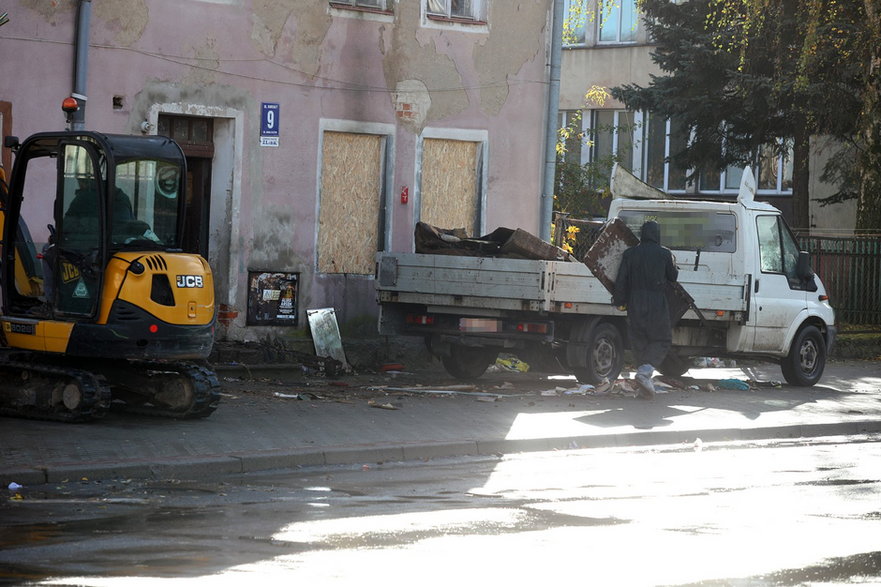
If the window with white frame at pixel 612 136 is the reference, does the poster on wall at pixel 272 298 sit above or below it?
below

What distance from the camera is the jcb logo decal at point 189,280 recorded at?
13492 mm

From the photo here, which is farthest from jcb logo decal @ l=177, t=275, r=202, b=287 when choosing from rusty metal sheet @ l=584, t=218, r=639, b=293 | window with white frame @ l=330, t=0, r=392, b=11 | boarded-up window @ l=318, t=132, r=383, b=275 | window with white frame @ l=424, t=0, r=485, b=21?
window with white frame @ l=424, t=0, r=485, b=21

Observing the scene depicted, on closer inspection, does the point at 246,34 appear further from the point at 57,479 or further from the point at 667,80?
the point at 667,80

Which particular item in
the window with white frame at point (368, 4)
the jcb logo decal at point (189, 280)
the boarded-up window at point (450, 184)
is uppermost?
the window with white frame at point (368, 4)

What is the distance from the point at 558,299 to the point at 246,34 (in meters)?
5.71

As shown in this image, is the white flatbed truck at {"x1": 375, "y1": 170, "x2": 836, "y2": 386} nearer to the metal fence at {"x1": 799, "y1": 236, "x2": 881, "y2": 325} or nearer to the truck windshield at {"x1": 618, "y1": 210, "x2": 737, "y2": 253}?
the truck windshield at {"x1": 618, "y1": 210, "x2": 737, "y2": 253}

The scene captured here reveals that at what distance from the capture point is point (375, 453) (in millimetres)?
12531

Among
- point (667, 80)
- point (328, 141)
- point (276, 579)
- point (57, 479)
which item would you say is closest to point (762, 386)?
point (328, 141)

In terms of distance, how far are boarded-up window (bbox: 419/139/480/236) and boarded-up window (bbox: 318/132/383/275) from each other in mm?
824

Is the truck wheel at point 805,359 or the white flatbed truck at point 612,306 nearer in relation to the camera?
the white flatbed truck at point 612,306

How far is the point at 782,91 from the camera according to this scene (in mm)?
31766

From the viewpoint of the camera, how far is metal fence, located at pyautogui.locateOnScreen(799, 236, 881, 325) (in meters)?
27.3

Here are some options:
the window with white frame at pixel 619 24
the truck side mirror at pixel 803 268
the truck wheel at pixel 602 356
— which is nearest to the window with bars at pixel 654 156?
the window with white frame at pixel 619 24

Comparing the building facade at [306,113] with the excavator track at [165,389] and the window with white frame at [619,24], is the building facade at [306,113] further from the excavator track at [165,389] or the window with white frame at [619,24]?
the window with white frame at [619,24]
